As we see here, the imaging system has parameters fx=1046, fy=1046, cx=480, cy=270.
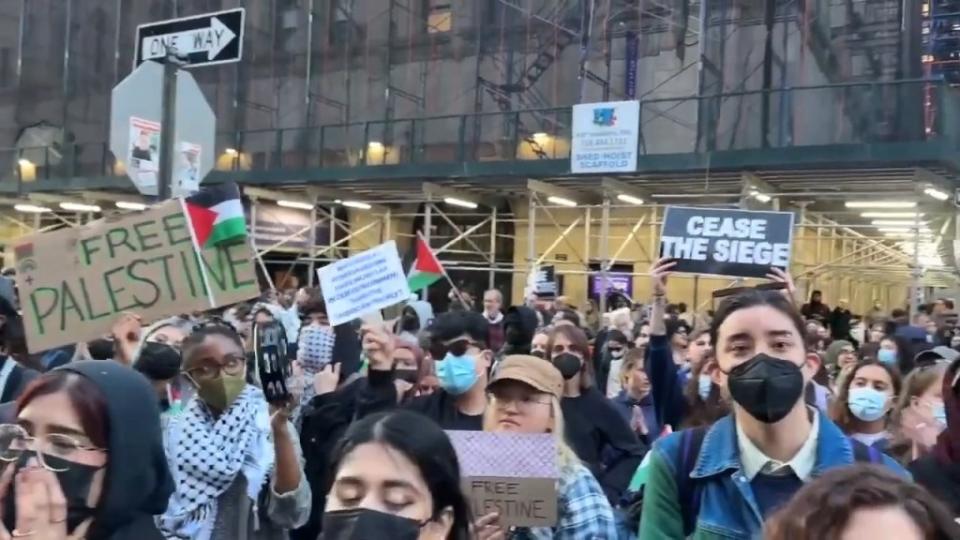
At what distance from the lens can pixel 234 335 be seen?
3891mm

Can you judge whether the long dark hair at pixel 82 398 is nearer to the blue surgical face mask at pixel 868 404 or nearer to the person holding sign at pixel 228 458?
the person holding sign at pixel 228 458

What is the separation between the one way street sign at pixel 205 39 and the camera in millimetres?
6363

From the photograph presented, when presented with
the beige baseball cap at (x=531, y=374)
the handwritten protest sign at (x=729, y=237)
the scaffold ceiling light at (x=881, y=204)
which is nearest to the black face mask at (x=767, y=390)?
the beige baseball cap at (x=531, y=374)

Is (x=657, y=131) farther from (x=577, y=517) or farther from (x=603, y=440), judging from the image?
(x=577, y=517)

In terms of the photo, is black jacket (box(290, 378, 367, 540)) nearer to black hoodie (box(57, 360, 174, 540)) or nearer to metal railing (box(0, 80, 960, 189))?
black hoodie (box(57, 360, 174, 540))

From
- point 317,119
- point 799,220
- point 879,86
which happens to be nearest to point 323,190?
point 317,119

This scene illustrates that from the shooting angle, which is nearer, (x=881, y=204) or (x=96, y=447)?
(x=96, y=447)

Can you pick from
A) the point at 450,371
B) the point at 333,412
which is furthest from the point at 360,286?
the point at 450,371

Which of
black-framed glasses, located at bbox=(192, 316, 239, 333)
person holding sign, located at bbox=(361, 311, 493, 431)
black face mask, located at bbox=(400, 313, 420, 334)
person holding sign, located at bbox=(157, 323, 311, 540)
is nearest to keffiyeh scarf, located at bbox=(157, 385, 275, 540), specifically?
person holding sign, located at bbox=(157, 323, 311, 540)

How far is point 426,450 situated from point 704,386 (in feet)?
9.30

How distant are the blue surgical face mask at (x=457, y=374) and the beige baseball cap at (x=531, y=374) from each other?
1193 millimetres

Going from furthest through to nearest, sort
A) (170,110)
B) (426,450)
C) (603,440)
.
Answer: (170,110) < (603,440) < (426,450)

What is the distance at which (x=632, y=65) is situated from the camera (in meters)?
18.5

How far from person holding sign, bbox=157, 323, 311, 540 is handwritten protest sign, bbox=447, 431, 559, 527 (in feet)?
2.63
